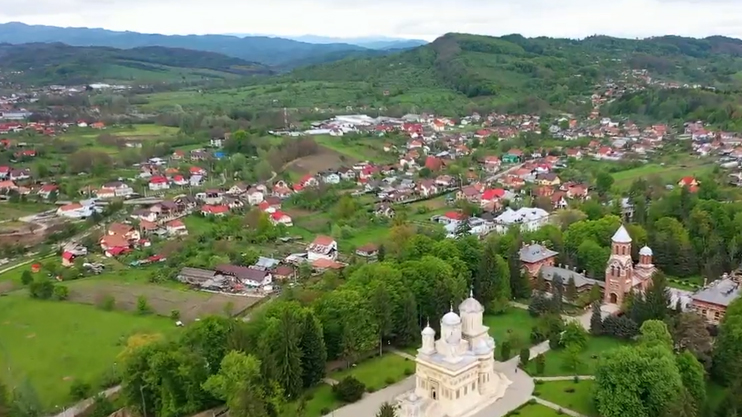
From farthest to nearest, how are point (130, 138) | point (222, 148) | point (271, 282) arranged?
point (130, 138) → point (222, 148) → point (271, 282)

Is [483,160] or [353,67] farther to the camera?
[353,67]

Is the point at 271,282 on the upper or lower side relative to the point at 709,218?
lower

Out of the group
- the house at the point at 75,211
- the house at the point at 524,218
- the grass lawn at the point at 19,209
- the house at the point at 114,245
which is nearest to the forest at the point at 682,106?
the house at the point at 524,218

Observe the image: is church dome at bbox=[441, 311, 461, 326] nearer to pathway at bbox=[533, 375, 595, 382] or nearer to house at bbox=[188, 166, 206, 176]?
pathway at bbox=[533, 375, 595, 382]

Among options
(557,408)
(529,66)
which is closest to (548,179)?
(557,408)

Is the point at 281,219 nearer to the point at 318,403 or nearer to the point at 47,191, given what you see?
the point at 47,191

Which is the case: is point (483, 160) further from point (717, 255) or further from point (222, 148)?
point (717, 255)

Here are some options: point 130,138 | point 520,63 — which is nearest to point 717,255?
point 130,138
